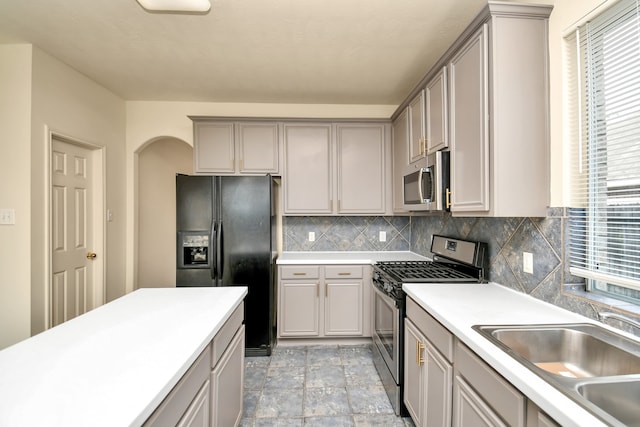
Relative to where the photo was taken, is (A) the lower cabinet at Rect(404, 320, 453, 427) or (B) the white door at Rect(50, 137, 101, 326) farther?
(B) the white door at Rect(50, 137, 101, 326)

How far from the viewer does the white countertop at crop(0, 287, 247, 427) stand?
2.03 ft

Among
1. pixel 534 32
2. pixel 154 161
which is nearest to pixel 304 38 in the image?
pixel 534 32

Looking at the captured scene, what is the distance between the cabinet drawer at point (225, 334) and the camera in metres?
1.18

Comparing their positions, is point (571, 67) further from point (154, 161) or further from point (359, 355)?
point (154, 161)

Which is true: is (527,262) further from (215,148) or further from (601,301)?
(215,148)

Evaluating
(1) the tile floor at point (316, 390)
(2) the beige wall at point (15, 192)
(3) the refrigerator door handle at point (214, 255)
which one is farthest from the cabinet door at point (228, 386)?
(2) the beige wall at point (15, 192)

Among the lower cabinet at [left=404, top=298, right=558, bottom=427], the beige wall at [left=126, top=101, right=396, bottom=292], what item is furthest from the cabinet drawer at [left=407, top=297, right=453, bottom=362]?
the beige wall at [left=126, top=101, right=396, bottom=292]

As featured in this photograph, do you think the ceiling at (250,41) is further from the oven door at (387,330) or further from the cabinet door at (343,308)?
the cabinet door at (343,308)

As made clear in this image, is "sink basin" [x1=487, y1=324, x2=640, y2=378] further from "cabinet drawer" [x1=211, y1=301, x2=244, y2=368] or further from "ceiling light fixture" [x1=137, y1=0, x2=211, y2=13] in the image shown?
"ceiling light fixture" [x1=137, y1=0, x2=211, y2=13]

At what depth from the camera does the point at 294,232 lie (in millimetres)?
3268

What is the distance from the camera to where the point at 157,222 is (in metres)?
4.16

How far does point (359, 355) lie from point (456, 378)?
1.59 m

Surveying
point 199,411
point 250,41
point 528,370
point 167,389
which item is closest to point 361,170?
point 250,41

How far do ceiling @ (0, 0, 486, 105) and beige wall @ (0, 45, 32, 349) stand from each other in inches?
11.0
